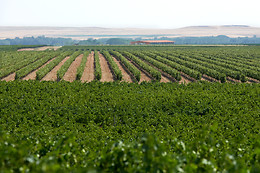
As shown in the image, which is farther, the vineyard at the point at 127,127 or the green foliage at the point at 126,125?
the green foliage at the point at 126,125

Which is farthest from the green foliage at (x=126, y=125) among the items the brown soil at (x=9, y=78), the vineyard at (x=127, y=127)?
the brown soil at (x=9, y=78)

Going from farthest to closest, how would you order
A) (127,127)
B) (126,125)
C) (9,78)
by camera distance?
1. (9,78)
2. (126,125)
3. (127,127)

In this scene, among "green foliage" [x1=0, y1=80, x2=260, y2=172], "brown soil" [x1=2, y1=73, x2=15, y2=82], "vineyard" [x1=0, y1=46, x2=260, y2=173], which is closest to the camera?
"vineyard" [x1=0, y1=46, x2=260, y2=173]

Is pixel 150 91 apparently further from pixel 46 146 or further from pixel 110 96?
pixel 46 146

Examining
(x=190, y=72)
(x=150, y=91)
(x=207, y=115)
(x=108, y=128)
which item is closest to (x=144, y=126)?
(x=108, y=128)

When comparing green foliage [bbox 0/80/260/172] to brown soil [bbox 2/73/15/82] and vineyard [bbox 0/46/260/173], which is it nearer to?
vineyard [bbox 0/46/260/173]

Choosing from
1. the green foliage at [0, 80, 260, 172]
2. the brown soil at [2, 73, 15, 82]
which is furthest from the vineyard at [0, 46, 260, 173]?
the brown soil at [2, 73, 15, 82]

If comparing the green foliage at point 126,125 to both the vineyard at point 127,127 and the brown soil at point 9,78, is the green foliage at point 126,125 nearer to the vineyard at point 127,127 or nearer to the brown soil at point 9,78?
the vineyard at point 127,127

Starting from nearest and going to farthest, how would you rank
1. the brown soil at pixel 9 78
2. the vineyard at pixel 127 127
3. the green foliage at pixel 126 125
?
the vineyard at pixel 127 127 < the green foliage at pixel 126 125 < the brown soil at pixel 9 78

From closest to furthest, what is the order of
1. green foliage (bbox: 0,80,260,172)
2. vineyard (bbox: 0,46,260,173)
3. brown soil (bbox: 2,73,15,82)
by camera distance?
vineyard (bbox: 0,46,260,173)
green foliage (bbox: 0,80,260,172)
brown soil (bbox: 2,73,15,82)

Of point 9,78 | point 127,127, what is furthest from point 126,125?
point 9,78

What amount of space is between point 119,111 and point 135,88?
7112 millimetres

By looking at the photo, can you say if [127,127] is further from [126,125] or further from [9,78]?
[9,78]

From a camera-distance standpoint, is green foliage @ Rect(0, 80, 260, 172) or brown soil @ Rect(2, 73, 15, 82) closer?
green foliage @ Rect(0, 80, 260, 172)
